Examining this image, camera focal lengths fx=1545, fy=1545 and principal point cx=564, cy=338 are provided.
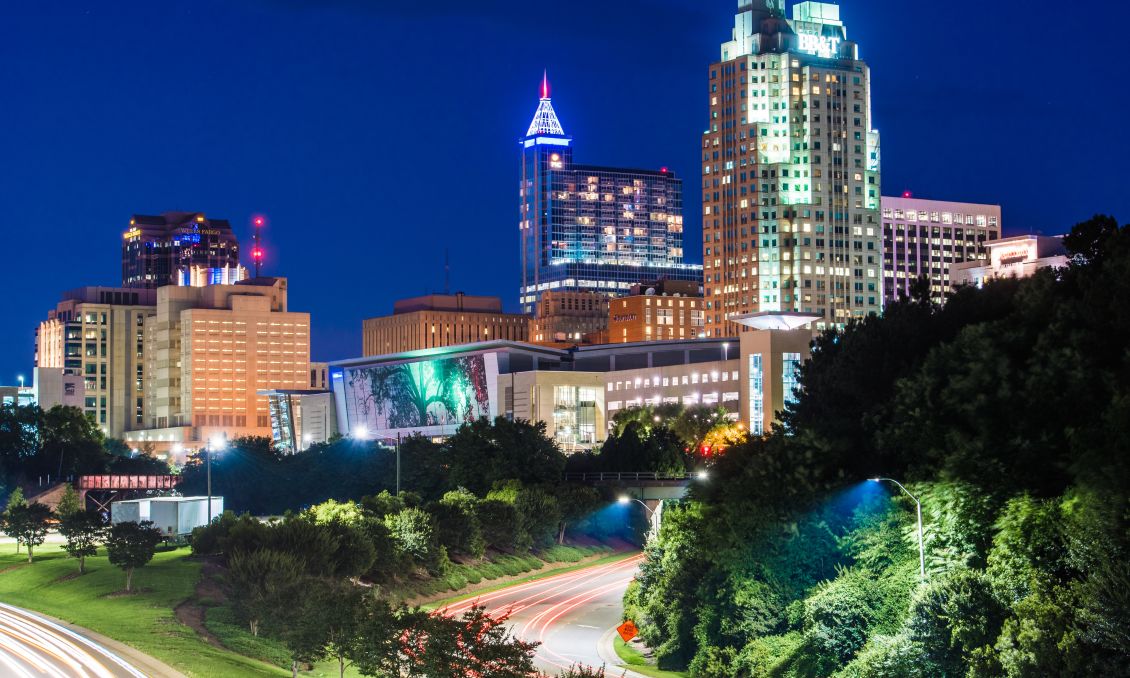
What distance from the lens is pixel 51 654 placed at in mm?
71938

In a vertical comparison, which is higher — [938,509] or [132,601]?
[938,509]

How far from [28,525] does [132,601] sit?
28.8m

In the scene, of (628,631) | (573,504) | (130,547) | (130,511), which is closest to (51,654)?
(130,547)

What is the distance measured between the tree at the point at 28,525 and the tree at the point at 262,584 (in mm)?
34399

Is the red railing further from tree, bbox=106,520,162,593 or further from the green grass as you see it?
tree, bbox=106,520,162,593

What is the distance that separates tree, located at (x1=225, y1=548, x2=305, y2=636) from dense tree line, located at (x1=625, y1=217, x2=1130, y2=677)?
878 inches

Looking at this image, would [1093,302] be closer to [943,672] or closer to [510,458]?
[943,672]

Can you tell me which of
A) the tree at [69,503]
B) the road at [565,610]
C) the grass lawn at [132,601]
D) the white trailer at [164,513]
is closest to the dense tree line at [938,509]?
the road at [565,610]

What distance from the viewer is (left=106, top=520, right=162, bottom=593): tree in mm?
96188

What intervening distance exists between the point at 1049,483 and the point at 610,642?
36.3 m

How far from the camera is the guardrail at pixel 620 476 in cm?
16088

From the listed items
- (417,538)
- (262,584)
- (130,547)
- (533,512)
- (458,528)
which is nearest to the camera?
A: (262,584)

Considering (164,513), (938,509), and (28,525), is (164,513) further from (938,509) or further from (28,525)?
(938,509)

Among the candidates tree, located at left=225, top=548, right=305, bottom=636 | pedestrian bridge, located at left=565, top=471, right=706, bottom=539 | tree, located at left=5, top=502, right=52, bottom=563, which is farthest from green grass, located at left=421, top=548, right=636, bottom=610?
tree, located at left=5, top=502, right=52, bottom=563
